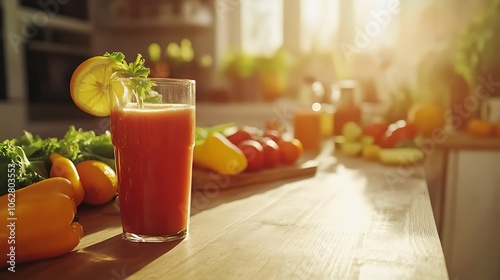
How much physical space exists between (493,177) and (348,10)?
7.25 ft

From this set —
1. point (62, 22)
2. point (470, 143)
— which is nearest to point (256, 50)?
point (62, 22)

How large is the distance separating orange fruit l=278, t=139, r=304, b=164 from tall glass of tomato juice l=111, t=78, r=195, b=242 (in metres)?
0.73

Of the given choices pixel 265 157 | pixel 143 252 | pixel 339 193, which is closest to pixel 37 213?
pixel 143 252

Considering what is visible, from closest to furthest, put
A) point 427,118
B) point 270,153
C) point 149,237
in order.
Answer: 1. point 149,237
2. point 270,153
3. point 427,118

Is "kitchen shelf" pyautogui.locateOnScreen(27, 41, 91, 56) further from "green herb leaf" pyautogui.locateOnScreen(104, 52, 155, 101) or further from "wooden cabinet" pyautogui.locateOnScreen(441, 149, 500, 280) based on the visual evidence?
"green herb leaf" pyautogui.locateOnScreen(104, 52, 155, 101)

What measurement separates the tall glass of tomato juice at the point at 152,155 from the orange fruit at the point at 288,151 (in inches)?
28.5

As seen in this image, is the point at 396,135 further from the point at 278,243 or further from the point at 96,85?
the point at 96,85

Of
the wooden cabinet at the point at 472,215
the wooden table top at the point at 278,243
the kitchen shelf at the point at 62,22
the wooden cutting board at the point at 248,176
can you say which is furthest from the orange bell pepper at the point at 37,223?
the kitchen shelf at the point at 62,22

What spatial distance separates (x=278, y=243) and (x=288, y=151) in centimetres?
75

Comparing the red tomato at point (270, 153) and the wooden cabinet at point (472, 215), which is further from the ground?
the red tomato at point (270, 153)

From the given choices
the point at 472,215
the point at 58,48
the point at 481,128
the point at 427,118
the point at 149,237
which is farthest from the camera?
the point at 58,48

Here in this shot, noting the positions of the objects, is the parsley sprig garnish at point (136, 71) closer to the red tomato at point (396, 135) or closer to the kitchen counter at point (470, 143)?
the red tomato at point (396, 135)

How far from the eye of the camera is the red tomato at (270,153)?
142cm

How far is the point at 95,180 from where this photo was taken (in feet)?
3.14
